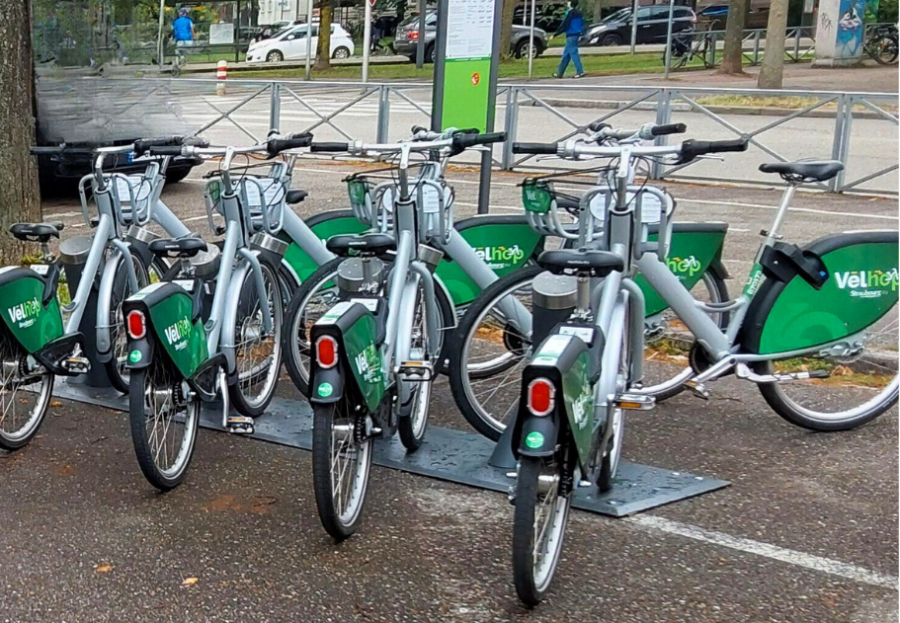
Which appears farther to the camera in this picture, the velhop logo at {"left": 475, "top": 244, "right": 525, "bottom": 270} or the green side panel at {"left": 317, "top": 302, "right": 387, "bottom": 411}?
the velhop logo at {"left": 475, "top": 244, "right": 525, "bottom": 270}

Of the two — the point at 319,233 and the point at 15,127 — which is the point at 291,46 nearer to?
the point at 15,127

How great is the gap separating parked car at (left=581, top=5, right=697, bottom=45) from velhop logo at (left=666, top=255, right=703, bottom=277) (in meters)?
29.8

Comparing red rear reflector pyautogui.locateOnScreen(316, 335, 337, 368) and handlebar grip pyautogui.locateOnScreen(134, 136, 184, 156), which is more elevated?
handlebar grip pyautogui.locateOnScreen(134, 136, 184, 156)

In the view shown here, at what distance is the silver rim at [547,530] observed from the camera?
3.52m

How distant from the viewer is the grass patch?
29406 millimetres

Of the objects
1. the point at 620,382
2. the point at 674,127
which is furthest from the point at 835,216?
the point at 620,382

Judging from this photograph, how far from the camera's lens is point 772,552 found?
3.98m

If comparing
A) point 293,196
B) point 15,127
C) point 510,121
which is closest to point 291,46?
point 510,121

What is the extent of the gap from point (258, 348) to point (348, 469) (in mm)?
1351

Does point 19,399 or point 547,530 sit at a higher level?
point 547,530

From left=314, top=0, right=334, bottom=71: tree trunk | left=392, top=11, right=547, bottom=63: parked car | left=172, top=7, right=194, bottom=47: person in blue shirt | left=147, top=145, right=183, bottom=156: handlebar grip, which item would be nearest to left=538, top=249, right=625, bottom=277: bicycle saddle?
left=147, top=145, right=183, bottom=156: handlebar grip

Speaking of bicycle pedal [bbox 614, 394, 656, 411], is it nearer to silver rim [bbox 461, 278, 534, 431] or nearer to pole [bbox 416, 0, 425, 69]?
silver rim [bbox 461, 278, 534, 431]

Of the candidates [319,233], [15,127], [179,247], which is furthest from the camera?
[15,127]

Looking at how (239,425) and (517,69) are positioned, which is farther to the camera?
(517,69)
